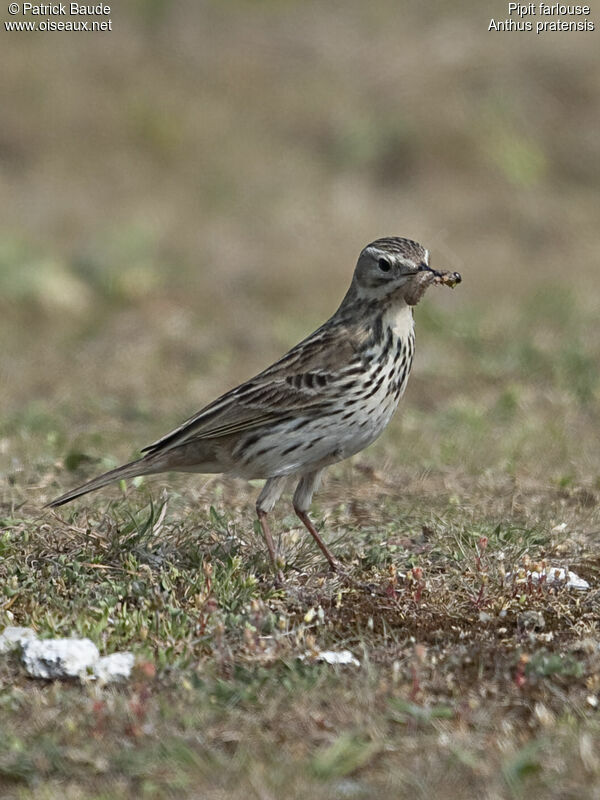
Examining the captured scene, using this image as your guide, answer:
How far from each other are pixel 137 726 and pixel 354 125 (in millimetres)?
14957

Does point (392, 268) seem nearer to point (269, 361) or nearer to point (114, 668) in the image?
point (114, 668)

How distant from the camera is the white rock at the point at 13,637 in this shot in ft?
17.0

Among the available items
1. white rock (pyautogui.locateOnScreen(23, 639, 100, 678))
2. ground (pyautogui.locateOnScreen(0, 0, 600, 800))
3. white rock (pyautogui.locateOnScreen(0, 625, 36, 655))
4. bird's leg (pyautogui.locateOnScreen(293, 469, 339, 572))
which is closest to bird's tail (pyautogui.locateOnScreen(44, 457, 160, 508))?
ground (pyautogui.locateOnScreen(0, 0, 600, 800))

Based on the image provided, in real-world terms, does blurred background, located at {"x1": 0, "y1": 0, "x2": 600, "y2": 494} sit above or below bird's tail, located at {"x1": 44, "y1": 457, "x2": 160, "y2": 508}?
above

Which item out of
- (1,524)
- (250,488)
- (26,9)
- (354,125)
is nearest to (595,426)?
(250,488)

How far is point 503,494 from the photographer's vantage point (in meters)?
7.86

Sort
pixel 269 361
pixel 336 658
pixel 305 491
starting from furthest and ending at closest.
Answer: pixel 269 361, pixel 305 491, pixel 336 658

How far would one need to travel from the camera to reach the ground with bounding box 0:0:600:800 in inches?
179

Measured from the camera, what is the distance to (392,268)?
6270mm

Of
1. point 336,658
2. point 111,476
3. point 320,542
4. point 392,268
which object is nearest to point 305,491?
point 320,542

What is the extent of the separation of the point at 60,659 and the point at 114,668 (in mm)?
218

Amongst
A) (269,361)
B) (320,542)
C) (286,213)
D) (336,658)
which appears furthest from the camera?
(286,213)

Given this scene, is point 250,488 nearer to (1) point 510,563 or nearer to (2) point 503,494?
→ (2) point 503,494

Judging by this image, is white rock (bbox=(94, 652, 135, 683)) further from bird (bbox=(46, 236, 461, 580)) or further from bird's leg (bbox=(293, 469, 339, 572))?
bird's leg (bbox=(293, 469, 339, 572))
